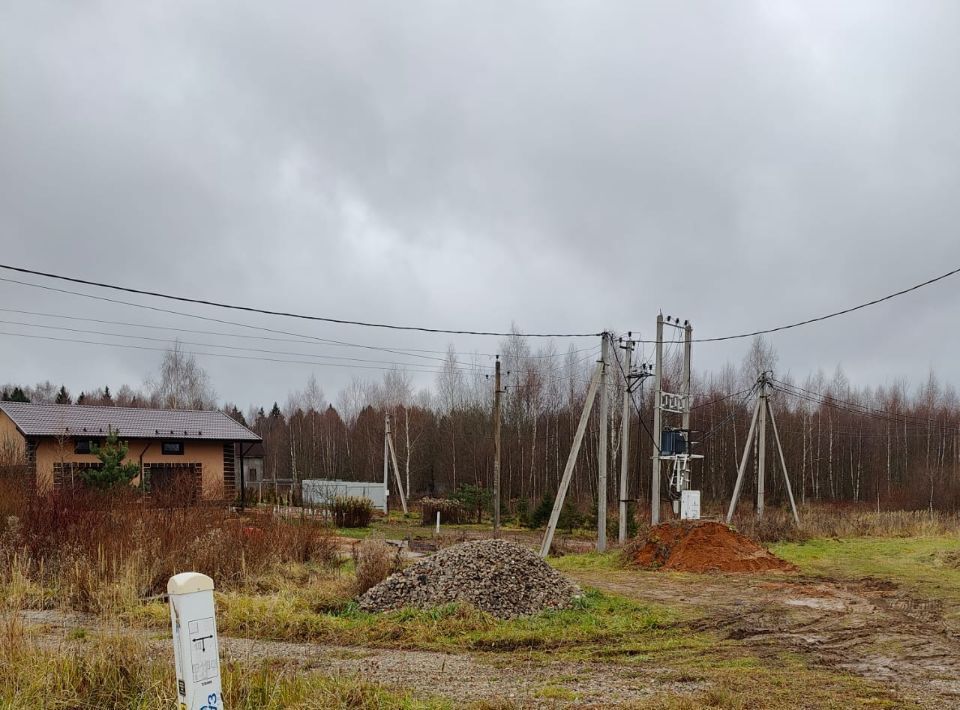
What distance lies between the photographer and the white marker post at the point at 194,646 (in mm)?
4000

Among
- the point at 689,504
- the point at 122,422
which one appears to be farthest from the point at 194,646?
the point at 122,422

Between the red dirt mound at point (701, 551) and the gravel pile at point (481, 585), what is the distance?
634 centimetres

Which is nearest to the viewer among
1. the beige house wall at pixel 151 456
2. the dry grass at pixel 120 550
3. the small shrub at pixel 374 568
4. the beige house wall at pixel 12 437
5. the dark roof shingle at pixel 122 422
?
the dry grass at pixel 120 550

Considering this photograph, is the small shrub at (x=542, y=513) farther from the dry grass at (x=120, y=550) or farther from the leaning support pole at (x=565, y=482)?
the dry grass at (x=120, y=550)

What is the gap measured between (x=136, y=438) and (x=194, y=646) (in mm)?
34373

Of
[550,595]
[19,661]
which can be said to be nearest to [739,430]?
[550,595]

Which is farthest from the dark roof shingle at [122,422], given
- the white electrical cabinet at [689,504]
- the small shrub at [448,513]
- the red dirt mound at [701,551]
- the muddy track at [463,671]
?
the muddy track at [463,671]

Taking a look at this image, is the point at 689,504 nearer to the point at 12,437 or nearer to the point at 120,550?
the point at 120,550

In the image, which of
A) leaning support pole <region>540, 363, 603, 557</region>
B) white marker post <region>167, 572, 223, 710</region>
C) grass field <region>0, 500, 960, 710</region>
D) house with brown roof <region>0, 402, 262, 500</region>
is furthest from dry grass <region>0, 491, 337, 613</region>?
house with brown roof <region>0, 402, 262, 500</region>

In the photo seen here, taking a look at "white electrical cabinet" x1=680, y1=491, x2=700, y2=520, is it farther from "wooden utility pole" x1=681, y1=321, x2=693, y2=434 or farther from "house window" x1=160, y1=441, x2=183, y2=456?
"house window" x1=160, y1=441, x2=183, y2=456

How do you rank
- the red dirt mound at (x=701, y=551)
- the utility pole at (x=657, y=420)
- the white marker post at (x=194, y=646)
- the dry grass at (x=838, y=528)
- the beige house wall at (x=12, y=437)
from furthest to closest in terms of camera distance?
the beige house wall at (x=12, y=437) < the dry grass at (x=838, y=528) < the utility pole at (x=657, y=420) < the red dirt mound at (x=701, y=551) < the white marker post at (x=194, y=646)

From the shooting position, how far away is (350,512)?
2852 centimetres

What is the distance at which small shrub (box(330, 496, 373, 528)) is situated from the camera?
28.3m

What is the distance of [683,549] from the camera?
1802 centimetres
